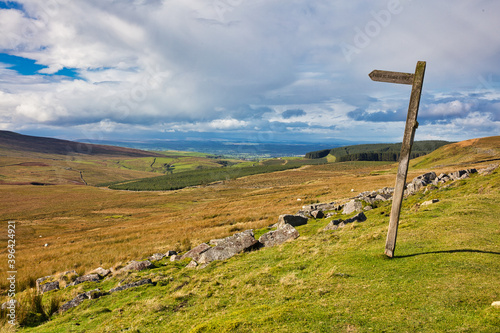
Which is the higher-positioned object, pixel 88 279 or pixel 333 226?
pixel 333 226

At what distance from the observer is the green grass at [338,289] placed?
630 centimetres

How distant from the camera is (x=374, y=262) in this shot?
9672 mm

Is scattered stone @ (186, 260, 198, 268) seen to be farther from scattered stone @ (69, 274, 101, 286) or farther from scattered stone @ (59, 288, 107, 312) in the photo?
scattered stone @ (69, 274, 101, 286)

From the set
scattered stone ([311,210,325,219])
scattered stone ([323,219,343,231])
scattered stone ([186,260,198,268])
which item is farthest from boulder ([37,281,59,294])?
scattered stone ([311,210,325,219])

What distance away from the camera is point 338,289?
26.7ft

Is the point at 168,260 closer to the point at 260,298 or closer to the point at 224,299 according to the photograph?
the point at 224,299

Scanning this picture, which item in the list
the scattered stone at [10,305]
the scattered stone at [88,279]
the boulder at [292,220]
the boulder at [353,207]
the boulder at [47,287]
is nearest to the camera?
the scattered stone at [10,305]

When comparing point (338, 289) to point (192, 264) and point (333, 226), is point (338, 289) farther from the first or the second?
point (192, 264)

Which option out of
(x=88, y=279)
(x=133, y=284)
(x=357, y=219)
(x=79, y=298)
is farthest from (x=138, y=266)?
(x=357, y=219)

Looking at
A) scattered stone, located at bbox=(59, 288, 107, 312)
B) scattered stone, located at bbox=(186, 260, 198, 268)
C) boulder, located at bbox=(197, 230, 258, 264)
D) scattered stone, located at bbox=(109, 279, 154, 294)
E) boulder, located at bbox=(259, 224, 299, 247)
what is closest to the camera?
scattered stone, located at bbox=(59, 288, 107, 312)

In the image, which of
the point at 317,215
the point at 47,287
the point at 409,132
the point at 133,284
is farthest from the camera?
the point at 317,215

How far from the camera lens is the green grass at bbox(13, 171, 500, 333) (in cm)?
630

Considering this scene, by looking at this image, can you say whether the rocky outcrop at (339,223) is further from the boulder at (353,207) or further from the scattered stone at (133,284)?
the scattered stone at (133,284)

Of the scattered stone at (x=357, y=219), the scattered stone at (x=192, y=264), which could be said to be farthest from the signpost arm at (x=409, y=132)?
the scattered stone at (x=192, y=264)
